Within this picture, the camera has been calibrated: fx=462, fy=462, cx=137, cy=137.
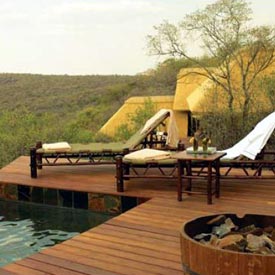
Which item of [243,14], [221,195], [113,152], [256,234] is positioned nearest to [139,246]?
[256,234]

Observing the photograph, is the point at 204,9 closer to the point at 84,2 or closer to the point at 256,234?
the point at 84,2

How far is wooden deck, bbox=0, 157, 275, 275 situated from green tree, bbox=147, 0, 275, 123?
6.24 m

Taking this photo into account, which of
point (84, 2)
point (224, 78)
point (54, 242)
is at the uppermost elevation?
point (84, 2)

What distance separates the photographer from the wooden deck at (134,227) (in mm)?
3389

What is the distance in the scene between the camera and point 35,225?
5.55 metres

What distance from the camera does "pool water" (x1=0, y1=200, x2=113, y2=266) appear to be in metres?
4.70

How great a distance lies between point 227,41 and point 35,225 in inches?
342

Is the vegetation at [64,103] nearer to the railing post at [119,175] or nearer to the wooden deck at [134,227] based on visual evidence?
the wooden deck at [134,227]

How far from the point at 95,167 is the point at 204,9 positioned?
659 cm

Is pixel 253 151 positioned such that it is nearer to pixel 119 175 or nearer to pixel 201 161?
pixel 201 161

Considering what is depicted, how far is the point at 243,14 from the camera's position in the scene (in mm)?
12117

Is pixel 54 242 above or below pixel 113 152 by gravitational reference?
below

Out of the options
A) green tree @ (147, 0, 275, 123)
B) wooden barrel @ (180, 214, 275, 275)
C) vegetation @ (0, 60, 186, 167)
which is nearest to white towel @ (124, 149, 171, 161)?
wooden barrel @ (180, 214, 275, 275)

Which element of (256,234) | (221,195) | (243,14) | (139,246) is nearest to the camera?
(256,234)
